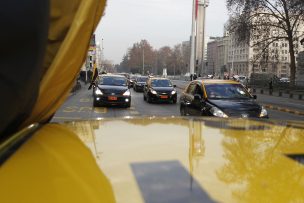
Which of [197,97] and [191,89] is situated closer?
[197,97]

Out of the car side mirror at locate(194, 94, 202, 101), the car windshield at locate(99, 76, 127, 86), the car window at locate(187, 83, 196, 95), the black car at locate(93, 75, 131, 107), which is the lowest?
the black car at locate(93, 75, 131, 107)

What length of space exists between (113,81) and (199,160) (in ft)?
61.1

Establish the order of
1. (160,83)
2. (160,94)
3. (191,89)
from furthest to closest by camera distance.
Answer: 1. (160,83)
2. (160,94)
3. (191,89)

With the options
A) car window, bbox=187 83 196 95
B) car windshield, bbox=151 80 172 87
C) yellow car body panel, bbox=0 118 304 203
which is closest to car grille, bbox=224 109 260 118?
car window, bbox=187 83 196 95

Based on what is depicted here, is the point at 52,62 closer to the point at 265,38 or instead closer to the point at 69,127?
the point at 69,127

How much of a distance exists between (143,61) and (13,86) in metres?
125

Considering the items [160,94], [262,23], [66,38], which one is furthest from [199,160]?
[262,23]

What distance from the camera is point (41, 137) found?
7.71ft

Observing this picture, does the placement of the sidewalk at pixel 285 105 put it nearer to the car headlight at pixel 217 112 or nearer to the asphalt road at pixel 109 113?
the asphalt road at pixel 109 113

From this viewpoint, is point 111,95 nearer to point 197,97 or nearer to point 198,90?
point 198,90

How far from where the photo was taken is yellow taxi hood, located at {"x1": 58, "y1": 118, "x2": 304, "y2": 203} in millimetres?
1475

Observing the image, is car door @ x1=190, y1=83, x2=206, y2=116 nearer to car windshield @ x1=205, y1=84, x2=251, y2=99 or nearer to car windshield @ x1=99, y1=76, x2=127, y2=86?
car windshield @ x1=205, y1=84, x2=251, y2=99

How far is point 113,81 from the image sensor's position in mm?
20375

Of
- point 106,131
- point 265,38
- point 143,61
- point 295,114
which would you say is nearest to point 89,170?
point 106,131
